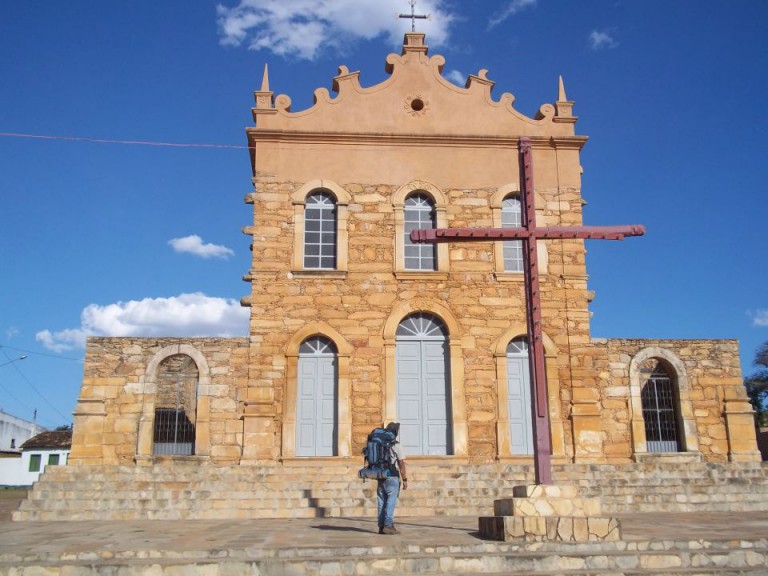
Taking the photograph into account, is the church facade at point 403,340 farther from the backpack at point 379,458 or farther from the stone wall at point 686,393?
the backpack at point 379,458

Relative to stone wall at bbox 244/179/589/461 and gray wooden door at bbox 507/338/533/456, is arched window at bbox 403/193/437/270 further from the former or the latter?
gray wooden door at bbox 507/338/533/456

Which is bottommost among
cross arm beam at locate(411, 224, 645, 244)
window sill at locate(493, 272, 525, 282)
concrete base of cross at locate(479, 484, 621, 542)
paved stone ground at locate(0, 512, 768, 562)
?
paved stone ground at locate(0, 512, 768, 562)

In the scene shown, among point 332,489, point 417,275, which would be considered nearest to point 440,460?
point 332,489

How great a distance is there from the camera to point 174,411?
15547 mm

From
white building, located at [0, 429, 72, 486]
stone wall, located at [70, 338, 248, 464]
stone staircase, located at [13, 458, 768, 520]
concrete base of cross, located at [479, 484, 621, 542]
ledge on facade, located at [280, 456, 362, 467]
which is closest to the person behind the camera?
concrete base of cross, located at [479, 484, 621, 542]

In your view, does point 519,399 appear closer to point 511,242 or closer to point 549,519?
point 511,242

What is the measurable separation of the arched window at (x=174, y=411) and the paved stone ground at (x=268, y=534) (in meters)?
3.64

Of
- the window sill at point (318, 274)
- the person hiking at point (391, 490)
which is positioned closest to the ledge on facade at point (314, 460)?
the window sill at point (318, 274)

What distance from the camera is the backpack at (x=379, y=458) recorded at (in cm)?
905

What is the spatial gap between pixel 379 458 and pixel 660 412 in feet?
29.4

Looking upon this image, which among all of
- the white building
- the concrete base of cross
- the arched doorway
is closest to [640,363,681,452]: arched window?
the arched doorway

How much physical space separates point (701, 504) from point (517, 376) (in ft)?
13.7

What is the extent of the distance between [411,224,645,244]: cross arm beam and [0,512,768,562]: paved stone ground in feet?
11.6

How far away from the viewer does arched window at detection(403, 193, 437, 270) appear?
16031 mm
